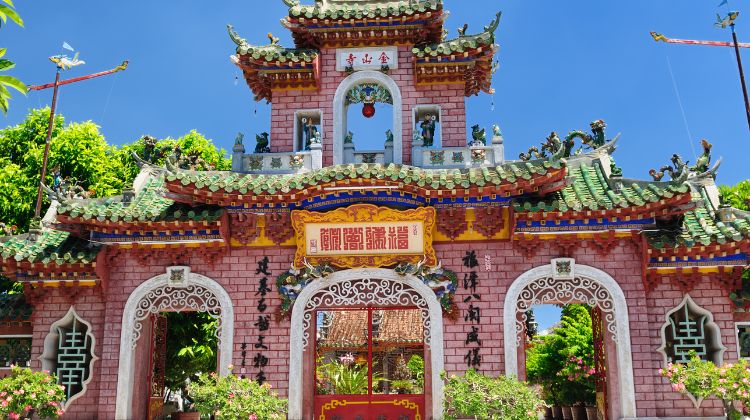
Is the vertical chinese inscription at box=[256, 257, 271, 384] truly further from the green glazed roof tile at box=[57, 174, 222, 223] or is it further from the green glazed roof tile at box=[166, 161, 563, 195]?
the green glazed roof tile at box=[166, 161, 563, 195]

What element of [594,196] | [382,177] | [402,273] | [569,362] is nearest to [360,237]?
[402,273]

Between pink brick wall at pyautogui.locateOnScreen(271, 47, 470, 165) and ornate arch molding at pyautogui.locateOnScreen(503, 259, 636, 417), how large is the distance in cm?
323

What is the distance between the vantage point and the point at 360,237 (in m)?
11.7

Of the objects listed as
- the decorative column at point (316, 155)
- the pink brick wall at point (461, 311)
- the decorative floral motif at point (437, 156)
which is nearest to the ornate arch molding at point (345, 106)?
the decorative column at point (316, 155)

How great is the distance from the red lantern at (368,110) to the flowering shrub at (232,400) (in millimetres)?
6074

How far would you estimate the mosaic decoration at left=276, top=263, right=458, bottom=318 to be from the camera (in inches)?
452

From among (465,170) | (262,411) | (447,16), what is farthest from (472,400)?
(447,16)

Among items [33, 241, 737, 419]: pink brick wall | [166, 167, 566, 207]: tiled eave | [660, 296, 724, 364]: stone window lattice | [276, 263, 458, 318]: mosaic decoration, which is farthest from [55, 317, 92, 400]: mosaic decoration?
[660, 296, 724, 364]: stone window lattice

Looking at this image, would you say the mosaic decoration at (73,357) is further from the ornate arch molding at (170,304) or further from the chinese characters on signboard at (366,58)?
the chinese characters on signboard at (366,58)

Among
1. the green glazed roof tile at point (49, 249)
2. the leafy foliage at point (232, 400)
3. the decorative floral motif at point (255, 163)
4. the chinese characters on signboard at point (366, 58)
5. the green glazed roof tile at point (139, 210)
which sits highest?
the chinese characters on signboard at point (366, 58)

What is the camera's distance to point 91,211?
37.2 ft

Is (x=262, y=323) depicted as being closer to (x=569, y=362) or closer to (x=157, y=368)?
(x=157, y=368)

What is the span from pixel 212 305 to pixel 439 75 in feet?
20.5

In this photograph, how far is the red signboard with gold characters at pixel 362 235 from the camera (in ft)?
38.2
